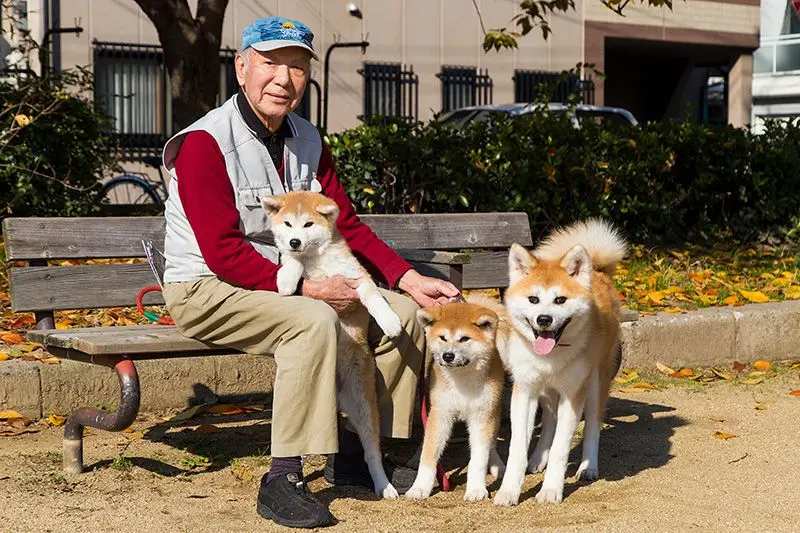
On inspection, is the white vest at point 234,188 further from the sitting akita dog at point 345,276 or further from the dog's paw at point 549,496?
the dog's paw at point 549,496

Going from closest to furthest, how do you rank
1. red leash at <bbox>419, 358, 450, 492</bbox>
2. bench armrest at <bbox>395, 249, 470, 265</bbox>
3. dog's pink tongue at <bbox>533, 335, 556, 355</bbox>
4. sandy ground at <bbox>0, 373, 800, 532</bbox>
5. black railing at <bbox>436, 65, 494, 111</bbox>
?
sandy ground at <bbox>0, 373, 800, 532</bbox> → dog's pink tongue at <bbox>533, 335, 556, 355</bbox> → red leash at <bbox>419, 358, 450, 492</bbox> → bench armrest at <bbox>395, 249, 470, 265</bbox> → black railing at <bbox>436, 65, 494, 111</bbox>

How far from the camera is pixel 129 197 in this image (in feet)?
45.4

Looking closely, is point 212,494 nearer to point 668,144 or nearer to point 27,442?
point 27,442

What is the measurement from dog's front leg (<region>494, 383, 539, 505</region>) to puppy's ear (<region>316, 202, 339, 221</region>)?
3.17ft

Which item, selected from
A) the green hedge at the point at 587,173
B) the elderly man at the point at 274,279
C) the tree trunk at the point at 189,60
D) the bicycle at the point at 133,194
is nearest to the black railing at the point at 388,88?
the bicycle at the point at 133,194

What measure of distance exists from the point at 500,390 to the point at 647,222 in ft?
18.3

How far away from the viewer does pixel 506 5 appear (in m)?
19.2

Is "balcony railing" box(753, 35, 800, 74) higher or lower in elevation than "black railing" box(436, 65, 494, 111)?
higher

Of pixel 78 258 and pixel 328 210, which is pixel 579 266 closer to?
pixel 328 210

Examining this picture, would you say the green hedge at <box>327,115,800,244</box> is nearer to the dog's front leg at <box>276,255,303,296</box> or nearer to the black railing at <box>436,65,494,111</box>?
the dog's front leg at <box>276,255,303,296</box>

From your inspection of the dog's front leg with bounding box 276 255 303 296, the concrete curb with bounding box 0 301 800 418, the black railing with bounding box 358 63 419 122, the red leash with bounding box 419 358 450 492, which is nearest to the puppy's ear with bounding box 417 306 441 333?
the red leash with bounding box 419 358 450 492

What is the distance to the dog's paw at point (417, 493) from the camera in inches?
165

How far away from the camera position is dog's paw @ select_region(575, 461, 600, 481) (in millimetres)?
4492

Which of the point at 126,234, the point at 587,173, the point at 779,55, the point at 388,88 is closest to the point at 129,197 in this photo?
the point at 388,88
